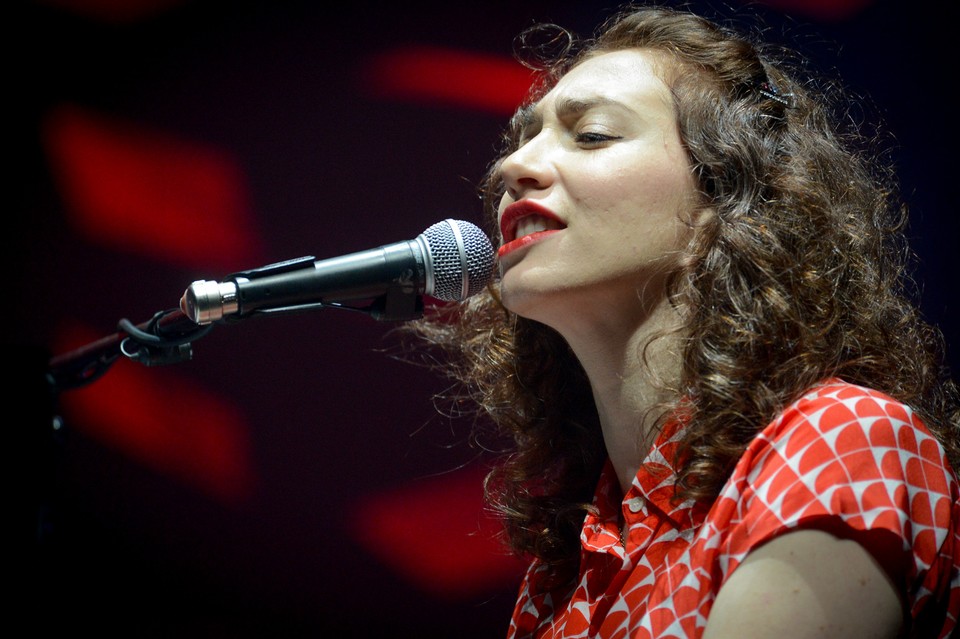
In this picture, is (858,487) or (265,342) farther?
(265,342)

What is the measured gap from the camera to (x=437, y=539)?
2.45m

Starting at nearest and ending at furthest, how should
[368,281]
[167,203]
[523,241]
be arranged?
[368,281], [523,241], [167,203]

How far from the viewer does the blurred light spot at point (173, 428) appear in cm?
239

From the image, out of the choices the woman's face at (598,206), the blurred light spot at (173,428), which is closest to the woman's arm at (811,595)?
the woman's face at (598,206)

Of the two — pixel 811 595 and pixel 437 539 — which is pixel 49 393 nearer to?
pixel 811 595

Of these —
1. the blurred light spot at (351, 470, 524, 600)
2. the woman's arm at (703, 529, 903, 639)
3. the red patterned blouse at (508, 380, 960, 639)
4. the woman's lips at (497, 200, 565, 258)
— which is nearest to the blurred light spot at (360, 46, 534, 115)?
the woman's lips at (497, 200, 565, 258)

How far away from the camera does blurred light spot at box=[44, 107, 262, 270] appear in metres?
2.38

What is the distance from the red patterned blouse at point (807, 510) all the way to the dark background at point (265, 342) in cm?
105

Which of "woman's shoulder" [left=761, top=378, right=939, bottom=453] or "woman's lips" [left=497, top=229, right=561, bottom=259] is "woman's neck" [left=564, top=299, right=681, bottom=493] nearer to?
"woman's lips" [left=497, top=229, right=561, bottom=259]

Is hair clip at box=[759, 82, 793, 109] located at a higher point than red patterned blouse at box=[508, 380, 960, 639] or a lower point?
higher

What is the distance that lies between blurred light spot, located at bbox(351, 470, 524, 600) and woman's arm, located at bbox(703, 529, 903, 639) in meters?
1.38

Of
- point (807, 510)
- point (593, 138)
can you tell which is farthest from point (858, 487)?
point (593, 138)

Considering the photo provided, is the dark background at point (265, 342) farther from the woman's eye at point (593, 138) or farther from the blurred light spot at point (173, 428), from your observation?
the woman's eye at point (593, 138)

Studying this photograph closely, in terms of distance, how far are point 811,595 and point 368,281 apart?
725 millimetres
